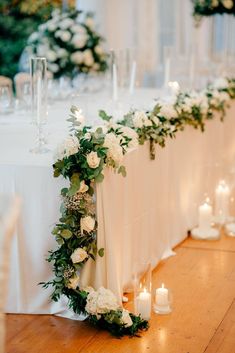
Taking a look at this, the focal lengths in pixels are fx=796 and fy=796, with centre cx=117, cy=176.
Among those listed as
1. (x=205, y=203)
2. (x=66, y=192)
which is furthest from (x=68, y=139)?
(x=205, y=203)

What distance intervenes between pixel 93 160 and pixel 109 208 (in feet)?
1.25

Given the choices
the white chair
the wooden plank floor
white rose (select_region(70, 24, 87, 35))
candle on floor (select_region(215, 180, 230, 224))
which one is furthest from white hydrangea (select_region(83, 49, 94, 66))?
the white chair

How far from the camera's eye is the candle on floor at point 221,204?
6.57 metres

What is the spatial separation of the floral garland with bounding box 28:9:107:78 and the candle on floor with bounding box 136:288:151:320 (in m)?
3.46

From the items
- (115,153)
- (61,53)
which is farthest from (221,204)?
(115,153)

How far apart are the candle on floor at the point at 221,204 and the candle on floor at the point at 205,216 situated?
33 cm

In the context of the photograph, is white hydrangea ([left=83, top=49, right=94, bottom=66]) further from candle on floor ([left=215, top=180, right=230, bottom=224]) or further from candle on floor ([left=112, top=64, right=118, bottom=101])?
candle on floor ([left=215, top=180, right=230, bottom=224])

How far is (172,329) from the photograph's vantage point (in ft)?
14.1

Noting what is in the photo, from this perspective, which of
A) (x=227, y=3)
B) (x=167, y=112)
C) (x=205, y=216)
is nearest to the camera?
(x=167, y=112)

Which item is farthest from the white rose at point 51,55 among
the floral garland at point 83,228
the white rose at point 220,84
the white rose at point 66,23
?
the floral garland at point 83,228

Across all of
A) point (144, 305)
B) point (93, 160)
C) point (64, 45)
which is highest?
point (64, 45)

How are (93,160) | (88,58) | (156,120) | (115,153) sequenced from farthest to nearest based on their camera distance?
1. (88,58)
2. (156,120)
3. (115,153)
4. (93,160)

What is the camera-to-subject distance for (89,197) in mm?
4250

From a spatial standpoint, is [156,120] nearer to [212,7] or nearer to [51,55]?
[51,55]
